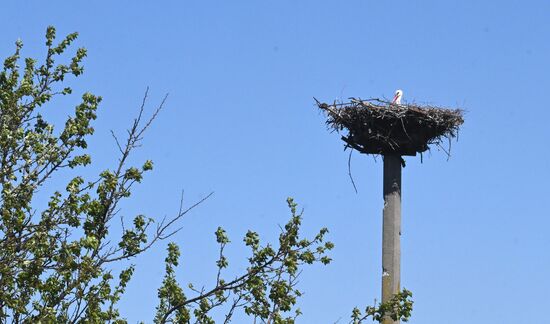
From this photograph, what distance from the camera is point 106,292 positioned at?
8.02 m

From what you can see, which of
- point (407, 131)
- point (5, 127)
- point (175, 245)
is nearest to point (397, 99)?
point (407, 131)

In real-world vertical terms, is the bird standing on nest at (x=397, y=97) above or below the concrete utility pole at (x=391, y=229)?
above

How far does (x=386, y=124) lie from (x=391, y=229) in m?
1.54

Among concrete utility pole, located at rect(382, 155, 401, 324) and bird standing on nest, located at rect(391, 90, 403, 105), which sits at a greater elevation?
bird standing on nest, located at rect(391, 90, 403, 105)

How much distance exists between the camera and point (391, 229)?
15242 mm

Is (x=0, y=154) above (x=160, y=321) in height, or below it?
above

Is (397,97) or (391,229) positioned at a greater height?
(397,97)

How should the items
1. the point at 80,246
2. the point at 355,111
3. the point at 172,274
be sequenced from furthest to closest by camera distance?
the point at 355,111, the point at 172,274, the point at 80,246

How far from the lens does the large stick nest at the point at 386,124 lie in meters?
15.6

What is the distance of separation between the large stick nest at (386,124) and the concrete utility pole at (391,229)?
0.26 m

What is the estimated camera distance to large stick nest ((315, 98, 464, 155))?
51.3 feet

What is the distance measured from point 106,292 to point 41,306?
46cm

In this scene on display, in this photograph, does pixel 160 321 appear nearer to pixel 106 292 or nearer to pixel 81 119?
pixel 106 292

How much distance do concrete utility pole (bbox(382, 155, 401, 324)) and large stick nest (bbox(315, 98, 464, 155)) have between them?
0.26m
